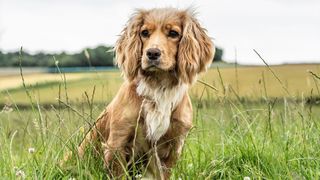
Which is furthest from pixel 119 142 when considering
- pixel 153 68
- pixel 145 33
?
pixel 145 33

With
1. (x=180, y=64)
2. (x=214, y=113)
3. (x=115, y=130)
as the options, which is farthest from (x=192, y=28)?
(x=214, y=113)

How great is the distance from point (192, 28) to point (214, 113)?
64.4 inches

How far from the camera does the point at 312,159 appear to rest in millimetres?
4426

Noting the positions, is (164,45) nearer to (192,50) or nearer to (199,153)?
(192,50)

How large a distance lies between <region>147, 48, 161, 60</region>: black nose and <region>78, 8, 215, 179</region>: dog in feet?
0.37

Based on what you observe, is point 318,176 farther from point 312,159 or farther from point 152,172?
point 152,172

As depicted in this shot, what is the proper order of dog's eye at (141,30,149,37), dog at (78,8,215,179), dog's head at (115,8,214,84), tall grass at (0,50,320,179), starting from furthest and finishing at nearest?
dog's eye at (141,30,149,37) → dog at (78,8,215,179) → dog's head at (115,8,214,84) → tall grass at (0,50,320,179)

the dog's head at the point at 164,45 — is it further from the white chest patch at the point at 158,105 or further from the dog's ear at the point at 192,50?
the white chest patch at the point at 158,105

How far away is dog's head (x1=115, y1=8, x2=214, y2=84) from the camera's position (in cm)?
489

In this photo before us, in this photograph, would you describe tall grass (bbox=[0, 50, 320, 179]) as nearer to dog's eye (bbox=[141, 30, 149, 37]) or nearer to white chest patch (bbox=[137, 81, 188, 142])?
white chest patch (bbox=[137, 81, 188, 142])

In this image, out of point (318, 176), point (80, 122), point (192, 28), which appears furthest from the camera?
point (192, 28)

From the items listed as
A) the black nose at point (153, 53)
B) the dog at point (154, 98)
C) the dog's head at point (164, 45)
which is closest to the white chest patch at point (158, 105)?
the dog at point (154, 98)

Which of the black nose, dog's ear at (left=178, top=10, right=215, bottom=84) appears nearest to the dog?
dog's ear at (left=178, top=10, right=215, bottom=84)

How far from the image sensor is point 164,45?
4.93 metres
